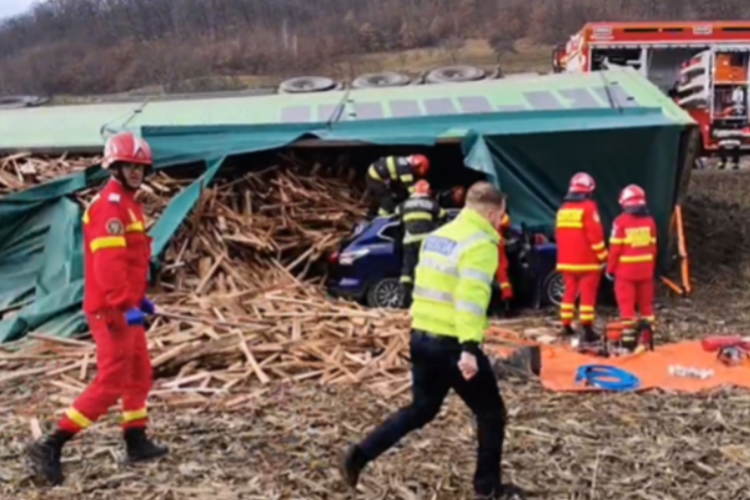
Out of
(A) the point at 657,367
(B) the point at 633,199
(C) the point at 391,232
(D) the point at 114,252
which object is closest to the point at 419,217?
(C) the point at 391,232

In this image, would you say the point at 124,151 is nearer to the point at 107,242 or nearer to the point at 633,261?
the point at 107,242

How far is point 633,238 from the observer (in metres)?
9.90

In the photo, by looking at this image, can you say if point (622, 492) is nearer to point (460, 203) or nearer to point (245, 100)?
point (460, 203)

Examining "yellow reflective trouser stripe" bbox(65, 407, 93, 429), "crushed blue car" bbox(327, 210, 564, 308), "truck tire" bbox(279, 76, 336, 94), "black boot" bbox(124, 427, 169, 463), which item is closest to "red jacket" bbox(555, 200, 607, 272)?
"crushed blue car" bbox(327, 210, 564, 308)

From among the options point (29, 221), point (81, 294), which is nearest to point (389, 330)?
point (81, 294)

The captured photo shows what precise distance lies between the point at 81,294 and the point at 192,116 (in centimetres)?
638

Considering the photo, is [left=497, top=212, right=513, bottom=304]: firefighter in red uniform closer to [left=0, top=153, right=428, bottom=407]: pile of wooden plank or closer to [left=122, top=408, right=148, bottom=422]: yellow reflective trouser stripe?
[left=0, top=153, right=428, bottom=407]: pile of wooden plank

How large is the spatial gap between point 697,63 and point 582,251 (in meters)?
11.9

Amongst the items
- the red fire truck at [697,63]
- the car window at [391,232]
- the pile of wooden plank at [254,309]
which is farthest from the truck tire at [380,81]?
the car window at [391,232]

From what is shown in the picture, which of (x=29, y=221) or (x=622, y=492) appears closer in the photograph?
(x=622, y=492)

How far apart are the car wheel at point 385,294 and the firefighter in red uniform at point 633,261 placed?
127 inches

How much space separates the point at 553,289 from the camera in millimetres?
12703

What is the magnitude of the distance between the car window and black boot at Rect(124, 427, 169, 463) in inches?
256

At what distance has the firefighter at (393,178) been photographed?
13164mm
